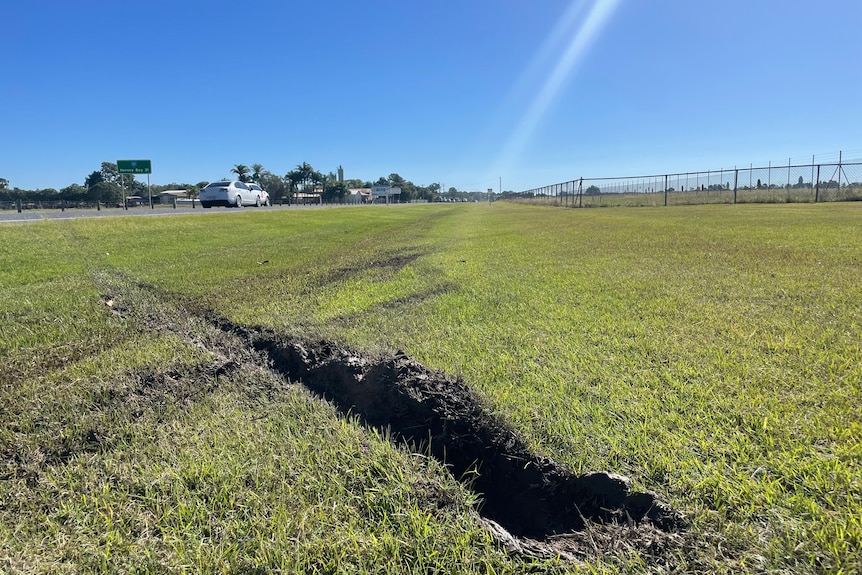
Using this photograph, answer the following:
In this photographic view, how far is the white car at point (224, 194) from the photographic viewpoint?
26938 mm

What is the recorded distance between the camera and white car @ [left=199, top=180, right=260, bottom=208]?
2694 cm

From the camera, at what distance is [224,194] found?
88.7 ft

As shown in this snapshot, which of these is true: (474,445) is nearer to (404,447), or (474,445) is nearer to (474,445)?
(474,445)

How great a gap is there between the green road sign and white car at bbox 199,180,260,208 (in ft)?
50.5

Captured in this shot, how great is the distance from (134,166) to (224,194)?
17988 mm

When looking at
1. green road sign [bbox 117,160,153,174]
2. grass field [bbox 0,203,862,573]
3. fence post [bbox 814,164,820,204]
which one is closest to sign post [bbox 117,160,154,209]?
green road sign [bbox 117,160,153,174]

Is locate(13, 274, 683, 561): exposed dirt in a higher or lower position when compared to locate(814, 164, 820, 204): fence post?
lower

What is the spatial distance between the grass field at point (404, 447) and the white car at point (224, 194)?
24571mm

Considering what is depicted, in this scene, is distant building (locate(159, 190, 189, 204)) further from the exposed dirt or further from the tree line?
the exposed dirt

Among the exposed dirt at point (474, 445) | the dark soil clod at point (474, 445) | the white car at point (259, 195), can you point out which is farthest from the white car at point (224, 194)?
the dark soil clod at point (474, 445)

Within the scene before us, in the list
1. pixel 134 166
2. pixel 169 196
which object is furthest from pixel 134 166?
pixel 169 196

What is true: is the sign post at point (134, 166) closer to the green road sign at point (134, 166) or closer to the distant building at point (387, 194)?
the green road sign at point (134, 166)

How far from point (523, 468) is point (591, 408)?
0.48 m

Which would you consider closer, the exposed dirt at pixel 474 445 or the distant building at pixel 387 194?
A: the exposed dirt at pixel 474 445
